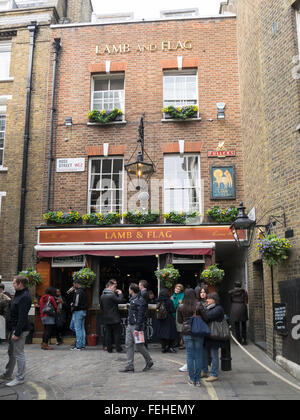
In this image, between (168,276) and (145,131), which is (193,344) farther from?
(145,131)

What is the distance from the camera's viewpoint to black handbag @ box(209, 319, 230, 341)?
6.77 metres

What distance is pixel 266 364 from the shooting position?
331 inches

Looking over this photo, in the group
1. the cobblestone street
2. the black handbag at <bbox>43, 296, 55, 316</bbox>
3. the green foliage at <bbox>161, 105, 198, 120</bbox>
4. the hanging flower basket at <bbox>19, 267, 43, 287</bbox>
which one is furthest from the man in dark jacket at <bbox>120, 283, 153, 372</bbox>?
the green foliage at <bbox>161, 105, 198, 120</bbox>

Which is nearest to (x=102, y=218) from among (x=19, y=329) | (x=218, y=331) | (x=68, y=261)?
(x=68, y=261)

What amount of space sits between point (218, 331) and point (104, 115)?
8950 millimetres

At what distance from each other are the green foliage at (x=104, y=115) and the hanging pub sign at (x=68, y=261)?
466cm

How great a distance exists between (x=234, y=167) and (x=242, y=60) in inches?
137

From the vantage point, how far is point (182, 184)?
13102 millimetres

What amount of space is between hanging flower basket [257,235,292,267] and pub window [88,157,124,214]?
19.8 feet

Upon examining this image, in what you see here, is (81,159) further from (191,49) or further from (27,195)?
(191,49)

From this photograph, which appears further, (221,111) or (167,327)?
(221,111)

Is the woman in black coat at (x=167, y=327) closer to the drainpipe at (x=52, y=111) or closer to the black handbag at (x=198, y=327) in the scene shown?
the black handbag at (x=198, y=327)

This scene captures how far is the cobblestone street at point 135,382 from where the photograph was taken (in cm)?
593
